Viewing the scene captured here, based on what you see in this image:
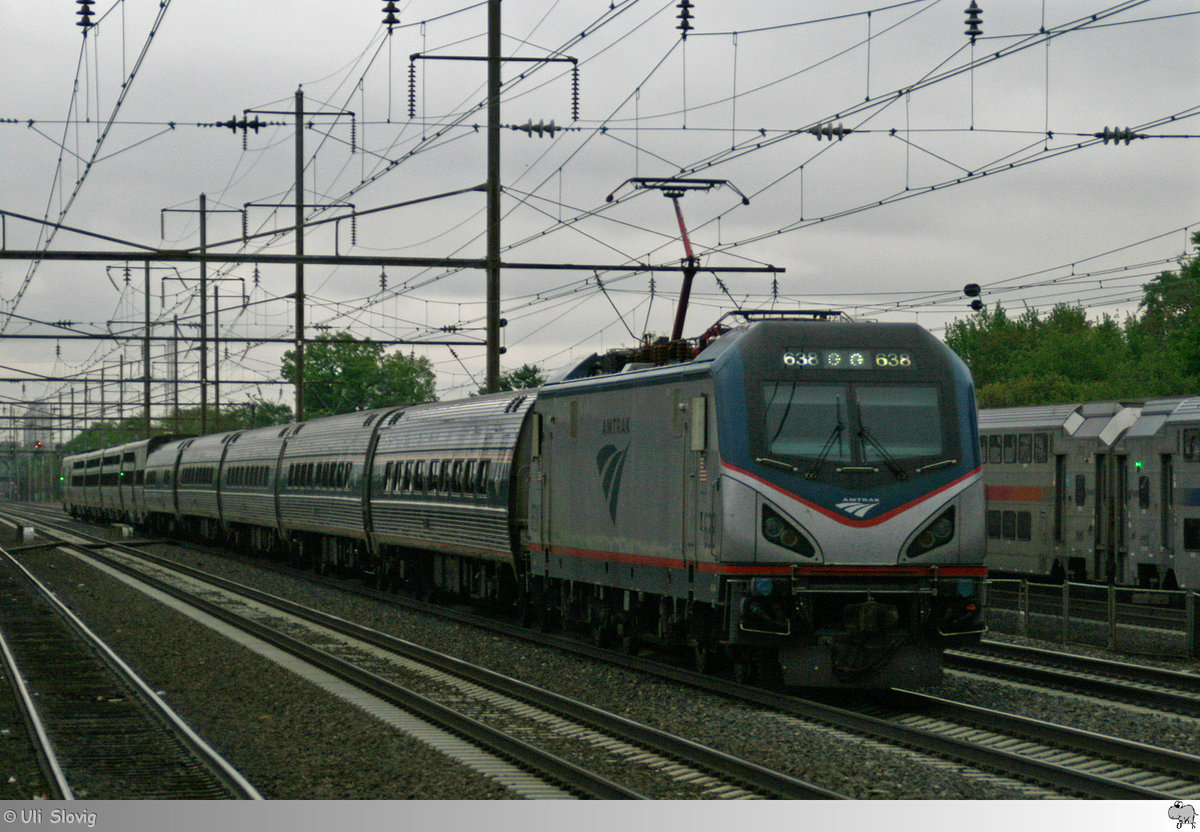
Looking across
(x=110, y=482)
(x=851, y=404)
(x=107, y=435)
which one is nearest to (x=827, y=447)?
(x=851, y=404)

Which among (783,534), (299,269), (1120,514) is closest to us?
(783,534)

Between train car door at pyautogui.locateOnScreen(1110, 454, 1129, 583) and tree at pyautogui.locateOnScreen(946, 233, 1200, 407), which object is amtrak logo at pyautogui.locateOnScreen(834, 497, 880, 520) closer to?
train car door at pyautogui.locateOnScreen(1110, 454, 1129, 583)

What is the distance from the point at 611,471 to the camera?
59.3 feet

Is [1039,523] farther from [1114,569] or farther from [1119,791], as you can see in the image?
[1119,791]

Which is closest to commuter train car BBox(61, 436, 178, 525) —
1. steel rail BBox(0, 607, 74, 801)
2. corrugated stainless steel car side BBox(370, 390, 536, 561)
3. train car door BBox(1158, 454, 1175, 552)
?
corrugated stainless steel car side BBox(370, 390, 536, 561)

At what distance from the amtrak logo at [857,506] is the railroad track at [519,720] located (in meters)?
2.77

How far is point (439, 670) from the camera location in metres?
18.5

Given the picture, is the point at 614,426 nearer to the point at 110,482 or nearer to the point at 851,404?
the point at 851,404

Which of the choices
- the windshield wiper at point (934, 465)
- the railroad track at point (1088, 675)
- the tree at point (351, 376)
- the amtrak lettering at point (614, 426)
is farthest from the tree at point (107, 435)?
the windshield wiper at point (934, 465)

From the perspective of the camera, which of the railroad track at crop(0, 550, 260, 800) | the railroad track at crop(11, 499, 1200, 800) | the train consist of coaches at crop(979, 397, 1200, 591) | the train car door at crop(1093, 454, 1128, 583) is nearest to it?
the railroad track at crop(11, 499, 1200, 800)

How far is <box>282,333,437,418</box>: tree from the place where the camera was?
350 ft

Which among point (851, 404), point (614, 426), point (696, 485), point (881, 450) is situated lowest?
point (696, 485)

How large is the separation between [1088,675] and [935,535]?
13.1 ft

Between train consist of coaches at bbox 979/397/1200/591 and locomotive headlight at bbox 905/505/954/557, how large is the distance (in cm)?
1223
